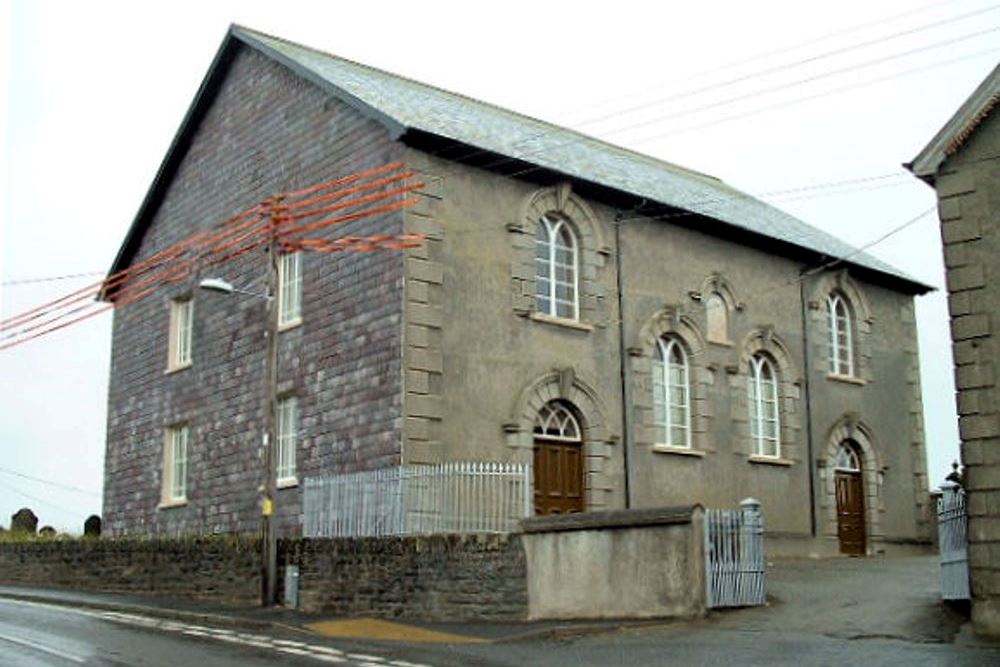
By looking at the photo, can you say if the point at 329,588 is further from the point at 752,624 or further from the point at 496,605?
the point at 752,624

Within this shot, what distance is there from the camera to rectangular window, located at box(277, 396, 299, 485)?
23438mm

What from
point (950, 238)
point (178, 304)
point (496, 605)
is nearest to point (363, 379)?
point (496, 605)

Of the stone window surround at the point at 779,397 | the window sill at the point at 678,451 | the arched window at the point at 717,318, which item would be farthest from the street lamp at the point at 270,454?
the stone window surround at the point at 779,397

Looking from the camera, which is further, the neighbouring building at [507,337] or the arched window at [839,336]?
the arched window at [839,336]

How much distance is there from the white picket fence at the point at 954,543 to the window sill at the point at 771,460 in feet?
32.2

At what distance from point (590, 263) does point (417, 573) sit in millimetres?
8348

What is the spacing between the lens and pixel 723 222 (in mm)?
26906

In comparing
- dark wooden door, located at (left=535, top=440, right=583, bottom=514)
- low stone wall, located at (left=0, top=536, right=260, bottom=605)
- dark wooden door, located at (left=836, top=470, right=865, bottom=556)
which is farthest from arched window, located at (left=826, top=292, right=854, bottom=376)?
low stone wall, located at (left=0, top=536, right=260, bottom=605)

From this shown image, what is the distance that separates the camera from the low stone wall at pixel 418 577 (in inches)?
690

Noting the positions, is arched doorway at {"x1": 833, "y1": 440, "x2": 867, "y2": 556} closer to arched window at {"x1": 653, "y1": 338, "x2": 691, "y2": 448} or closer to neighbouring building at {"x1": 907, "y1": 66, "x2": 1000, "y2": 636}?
arched window at {"x1": 653, "y1": 338, "x2": 691, "y2": 448}

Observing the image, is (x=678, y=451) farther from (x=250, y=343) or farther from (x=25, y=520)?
(x=25, y=520)

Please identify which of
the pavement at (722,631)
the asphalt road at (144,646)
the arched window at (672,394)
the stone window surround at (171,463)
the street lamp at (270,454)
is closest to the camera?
the asphalt road at (144,646)

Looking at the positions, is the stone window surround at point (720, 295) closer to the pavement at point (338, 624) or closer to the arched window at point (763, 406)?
the arched window at point (763, 406)

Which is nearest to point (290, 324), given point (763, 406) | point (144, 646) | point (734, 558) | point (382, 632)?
point (382, 632)
